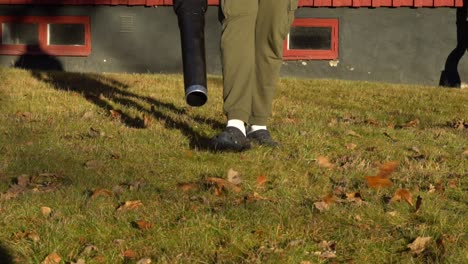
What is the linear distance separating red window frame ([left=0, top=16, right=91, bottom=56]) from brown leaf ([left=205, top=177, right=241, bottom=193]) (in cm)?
1135

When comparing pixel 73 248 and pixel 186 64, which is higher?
pixel 186 64

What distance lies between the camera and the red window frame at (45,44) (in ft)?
50.0

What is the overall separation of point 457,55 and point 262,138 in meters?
9.07

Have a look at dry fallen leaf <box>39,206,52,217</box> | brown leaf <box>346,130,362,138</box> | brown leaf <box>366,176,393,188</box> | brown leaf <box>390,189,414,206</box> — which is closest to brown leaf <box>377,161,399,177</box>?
brown leaf <box>366,176,393,188</box>

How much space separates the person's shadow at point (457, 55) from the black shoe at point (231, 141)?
939 cm

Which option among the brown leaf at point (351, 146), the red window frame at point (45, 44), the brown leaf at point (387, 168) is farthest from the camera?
the red window frame at point (45, 44)

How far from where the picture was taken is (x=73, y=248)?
128 inches

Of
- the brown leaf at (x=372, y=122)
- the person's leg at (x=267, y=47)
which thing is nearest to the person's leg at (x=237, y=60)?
the person's leg at (x=267, y=47)

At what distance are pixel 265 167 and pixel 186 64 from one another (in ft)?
3.14

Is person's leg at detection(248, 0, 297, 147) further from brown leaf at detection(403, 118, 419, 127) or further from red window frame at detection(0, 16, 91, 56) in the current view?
red window frame at detection(0, 16, 91, 56)

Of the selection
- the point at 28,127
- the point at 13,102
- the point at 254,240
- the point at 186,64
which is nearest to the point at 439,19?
the point at 13,102

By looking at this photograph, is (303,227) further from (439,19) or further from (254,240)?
(439,19)

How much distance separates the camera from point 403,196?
163 inches

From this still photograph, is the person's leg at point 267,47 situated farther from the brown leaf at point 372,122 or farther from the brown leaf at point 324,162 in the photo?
the brown leaf at point 372,122
